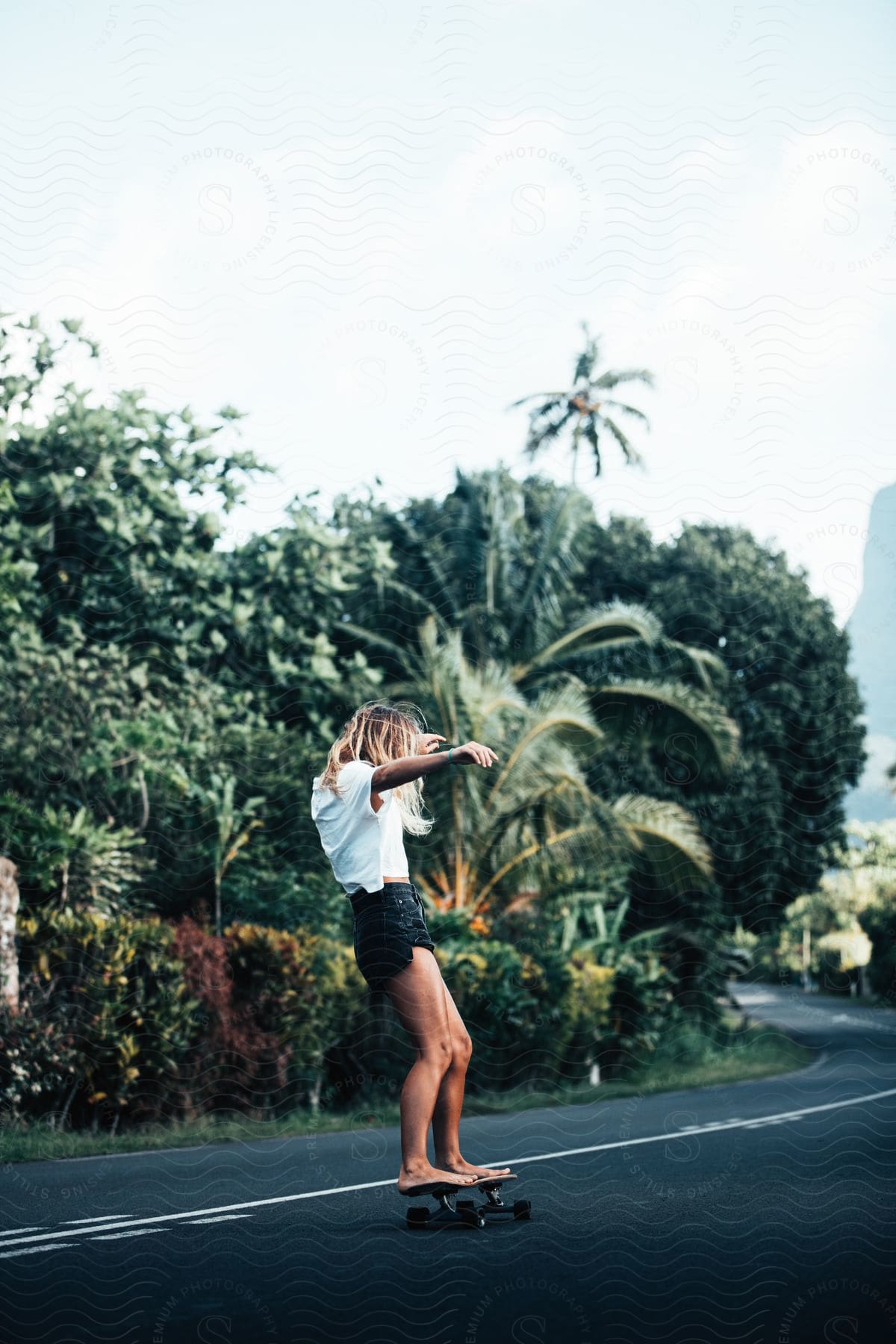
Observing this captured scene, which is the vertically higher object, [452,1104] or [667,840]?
[667,840]

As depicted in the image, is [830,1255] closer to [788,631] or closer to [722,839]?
[722,839]

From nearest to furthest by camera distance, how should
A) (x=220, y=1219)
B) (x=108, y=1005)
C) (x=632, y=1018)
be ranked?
1. (x=220, y=1219)
2. (x=108, y=1005)
3. (x=632, y=1018)

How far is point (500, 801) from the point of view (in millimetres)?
13211

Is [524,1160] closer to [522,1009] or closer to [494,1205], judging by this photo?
[494,1205]

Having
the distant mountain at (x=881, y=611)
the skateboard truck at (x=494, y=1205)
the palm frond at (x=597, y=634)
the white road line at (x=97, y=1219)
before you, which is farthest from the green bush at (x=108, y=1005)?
the palm frond at (x=597, y=634)

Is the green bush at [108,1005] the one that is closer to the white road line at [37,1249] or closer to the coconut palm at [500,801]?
the white road line at [37,1249]

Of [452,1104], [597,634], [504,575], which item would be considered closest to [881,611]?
[452,1104]

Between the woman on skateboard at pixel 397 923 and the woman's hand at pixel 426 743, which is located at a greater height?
the woman's hand at pixel 426 743

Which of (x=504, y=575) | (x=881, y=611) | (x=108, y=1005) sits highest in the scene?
(x=504, y=575)

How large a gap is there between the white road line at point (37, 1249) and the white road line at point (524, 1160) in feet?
0.28

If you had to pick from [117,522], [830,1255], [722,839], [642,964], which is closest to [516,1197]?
[830,1255]

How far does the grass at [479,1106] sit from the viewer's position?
7129 millimetres

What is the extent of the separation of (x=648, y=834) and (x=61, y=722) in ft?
20.9

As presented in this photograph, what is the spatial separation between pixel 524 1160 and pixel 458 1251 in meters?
2.49
